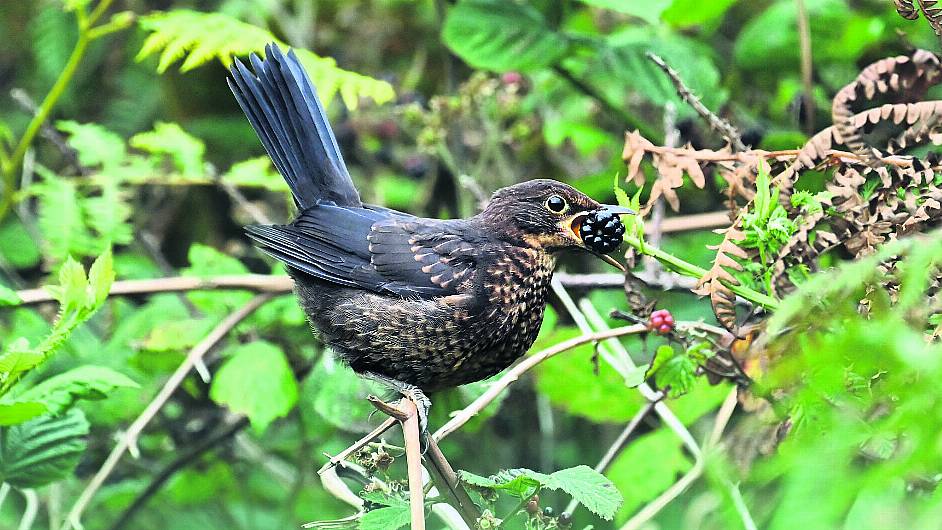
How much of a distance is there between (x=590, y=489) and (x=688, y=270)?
448mm

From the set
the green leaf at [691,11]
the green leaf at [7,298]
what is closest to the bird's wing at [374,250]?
the green leaf at [7,298]

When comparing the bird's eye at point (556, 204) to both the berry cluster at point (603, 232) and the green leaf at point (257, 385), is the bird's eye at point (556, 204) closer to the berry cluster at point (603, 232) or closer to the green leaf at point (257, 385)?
the berry cluster at point (603, 232)

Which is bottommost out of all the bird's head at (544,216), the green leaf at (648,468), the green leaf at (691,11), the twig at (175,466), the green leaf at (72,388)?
the twig at (175,466)

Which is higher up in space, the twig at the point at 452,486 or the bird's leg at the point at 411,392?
the twig at the point at 452,486

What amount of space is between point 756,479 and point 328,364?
2.10 metres

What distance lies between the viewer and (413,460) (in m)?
1.77

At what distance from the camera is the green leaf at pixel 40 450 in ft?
8.68

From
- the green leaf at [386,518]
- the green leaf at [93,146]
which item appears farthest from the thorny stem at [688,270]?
the green leaf at [93,146]

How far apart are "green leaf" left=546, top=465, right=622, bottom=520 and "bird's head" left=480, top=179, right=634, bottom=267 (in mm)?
664

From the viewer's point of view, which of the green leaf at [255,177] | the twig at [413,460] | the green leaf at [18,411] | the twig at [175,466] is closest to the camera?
the twig at [413,460]

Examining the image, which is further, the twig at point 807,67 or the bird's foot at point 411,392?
the twig at point 807,67

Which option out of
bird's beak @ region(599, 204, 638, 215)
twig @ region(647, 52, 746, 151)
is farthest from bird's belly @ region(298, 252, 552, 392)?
twig @ region(647, 52, 746, 151)

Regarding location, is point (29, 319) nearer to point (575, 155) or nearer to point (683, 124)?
point (683, 124)

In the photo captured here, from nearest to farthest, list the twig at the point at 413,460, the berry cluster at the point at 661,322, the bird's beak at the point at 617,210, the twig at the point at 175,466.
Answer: the twig at the point at 413,460 < the bird's beak at the point at 617,210 < the berry cluster at the point at 661,322 < the twig at the point at 175,466
